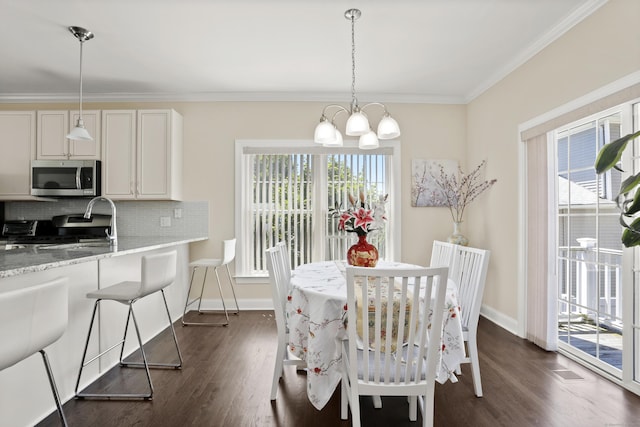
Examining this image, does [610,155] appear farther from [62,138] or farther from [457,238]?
[62,138]

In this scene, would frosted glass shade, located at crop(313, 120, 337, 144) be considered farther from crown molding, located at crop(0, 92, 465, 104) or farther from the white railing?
the white railing

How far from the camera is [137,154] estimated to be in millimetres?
3967

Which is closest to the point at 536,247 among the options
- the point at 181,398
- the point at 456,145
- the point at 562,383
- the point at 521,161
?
the point at 521,161

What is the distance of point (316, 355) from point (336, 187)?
280cm

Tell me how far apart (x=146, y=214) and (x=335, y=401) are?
10.7 ft

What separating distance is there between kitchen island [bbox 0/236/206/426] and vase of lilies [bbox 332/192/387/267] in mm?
1492

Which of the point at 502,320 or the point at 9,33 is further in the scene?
the point at 502,320

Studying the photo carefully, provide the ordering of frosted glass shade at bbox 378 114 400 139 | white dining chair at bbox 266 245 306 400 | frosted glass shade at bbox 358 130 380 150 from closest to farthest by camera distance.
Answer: white dining chair at bbox 266 245 306 400
frosted glass shade at bbox 378 114 400 139
frosted glass shade at bbox 358 130 380 150

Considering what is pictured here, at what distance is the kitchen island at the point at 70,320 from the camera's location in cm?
170

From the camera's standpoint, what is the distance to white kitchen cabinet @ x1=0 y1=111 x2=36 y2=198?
394 centimetres

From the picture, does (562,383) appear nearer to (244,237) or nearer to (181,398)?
(181,398)

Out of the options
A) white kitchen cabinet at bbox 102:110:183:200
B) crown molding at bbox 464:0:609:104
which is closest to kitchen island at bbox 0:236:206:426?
white kitchen cabinet at bbox 102:110:183:200

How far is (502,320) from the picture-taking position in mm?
3572

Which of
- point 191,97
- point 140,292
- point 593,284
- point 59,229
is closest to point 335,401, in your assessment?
point 140,292
